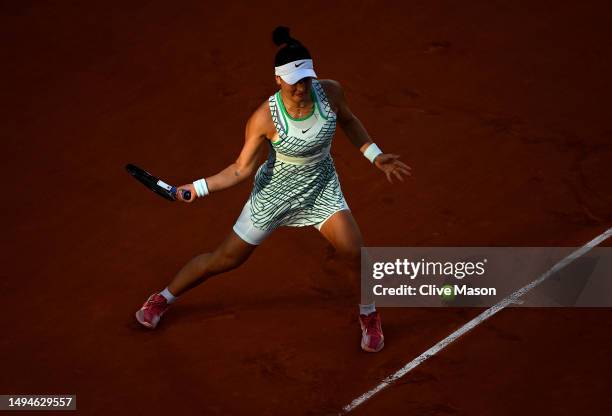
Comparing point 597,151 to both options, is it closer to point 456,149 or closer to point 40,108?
point 456,149

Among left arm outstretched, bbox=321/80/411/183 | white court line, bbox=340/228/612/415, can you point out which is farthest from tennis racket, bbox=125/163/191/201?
white court line, bbox=340/228/612/415

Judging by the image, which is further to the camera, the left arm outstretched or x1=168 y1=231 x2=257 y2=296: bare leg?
x1=168 y1=231 x2=257 y2=296: bare leg

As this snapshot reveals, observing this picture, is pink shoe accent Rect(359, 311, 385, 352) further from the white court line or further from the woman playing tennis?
the white court line

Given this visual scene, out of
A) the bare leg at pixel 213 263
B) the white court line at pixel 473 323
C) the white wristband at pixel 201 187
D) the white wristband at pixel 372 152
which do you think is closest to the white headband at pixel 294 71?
the white wristband at pixel 372 152

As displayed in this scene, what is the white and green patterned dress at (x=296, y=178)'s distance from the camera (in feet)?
23.9

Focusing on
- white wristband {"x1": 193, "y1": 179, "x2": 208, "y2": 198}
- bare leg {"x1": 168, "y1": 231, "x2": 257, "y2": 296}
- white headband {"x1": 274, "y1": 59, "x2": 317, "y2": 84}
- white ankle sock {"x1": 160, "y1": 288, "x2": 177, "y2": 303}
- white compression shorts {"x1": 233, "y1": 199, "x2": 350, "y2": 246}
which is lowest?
white ankle sock {"x1": 160, "y1": 288, "x2": 177, "y2": 303}

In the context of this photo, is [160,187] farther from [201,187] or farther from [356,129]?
[356,129]

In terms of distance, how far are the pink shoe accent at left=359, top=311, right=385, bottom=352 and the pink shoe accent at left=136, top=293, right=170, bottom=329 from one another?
1.50 m

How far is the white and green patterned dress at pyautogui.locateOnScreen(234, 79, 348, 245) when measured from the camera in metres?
7.28

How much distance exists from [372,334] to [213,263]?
1236 millimetres

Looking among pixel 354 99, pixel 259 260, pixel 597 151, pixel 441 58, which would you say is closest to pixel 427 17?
pixel 441 58

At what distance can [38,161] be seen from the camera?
33.5ft

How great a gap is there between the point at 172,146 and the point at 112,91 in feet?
4.06

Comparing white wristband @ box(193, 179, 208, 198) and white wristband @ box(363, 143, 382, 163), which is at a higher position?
white wristband @ box(363, 143, 382, 163)
